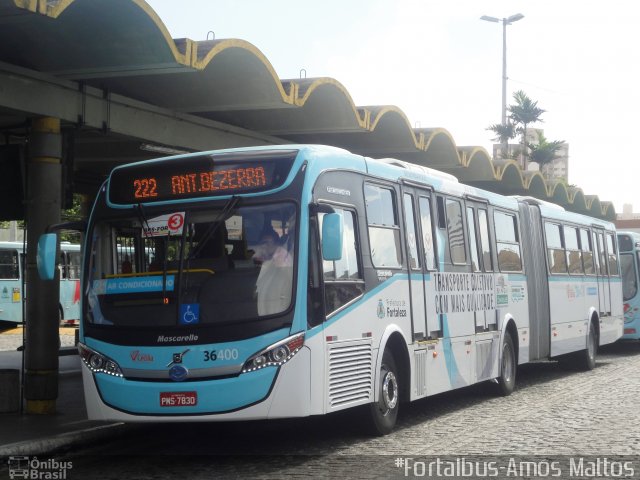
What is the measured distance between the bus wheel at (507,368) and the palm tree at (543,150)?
47.5 m

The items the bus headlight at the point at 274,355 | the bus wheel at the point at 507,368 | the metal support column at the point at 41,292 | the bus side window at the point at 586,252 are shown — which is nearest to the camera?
the bus headlight at the point at 274,355

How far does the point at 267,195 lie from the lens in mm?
10320

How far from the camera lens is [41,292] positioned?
13.5 metres

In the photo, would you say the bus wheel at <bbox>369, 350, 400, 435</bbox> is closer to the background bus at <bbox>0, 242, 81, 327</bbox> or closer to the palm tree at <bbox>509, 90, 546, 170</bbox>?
the background bus at <bbox>0, 242, 81, 327</bbox>

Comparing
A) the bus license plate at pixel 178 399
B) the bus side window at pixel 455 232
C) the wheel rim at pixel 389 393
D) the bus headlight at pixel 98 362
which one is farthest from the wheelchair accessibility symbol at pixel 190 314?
the bus side window at pixel 455 232

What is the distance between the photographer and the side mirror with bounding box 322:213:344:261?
9.88 m

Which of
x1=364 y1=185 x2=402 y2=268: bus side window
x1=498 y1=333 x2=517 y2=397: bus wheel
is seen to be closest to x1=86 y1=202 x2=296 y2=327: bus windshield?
x1=364 y1=185 x2=402 y2=268: bus side window

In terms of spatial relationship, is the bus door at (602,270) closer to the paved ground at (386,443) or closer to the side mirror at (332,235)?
the paved ground at (386,443)

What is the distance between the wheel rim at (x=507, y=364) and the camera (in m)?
16.3

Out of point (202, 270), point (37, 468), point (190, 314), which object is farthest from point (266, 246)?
point (37, 468)

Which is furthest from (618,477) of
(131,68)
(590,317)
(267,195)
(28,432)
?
(590,317)

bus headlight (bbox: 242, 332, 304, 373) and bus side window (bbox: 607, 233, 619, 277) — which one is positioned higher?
bus side window (bbox: 607, 233, 619, 277)

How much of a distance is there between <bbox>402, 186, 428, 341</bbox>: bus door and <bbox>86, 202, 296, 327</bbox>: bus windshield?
278cm

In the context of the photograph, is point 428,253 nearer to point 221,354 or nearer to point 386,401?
point 386,401
